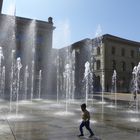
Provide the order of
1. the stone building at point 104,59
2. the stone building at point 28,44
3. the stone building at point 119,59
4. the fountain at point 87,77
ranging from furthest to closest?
the stone building at point 119,59, the stone building at point 104,59, the fountain at point 87,77, the stone building at point 28,44

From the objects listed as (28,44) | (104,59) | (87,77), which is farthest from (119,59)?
(28,44)

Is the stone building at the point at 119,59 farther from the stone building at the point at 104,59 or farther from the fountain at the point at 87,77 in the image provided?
the fountain at the point at 87,77

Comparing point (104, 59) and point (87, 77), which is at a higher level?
point (104, 59)

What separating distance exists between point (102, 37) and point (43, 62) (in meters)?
15.2

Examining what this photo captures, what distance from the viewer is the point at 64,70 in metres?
65.4

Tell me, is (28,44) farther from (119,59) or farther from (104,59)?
(119,59)

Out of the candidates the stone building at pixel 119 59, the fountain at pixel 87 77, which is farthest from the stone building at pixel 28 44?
the stone building at pixel 119 59

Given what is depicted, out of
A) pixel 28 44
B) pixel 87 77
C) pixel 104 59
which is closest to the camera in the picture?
pixel 28 44

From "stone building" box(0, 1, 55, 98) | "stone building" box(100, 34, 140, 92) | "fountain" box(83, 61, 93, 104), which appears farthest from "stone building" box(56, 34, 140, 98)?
"stone building" box(0, 1, 55, 98)

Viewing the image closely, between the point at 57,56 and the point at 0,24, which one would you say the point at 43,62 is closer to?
the point at 57,56

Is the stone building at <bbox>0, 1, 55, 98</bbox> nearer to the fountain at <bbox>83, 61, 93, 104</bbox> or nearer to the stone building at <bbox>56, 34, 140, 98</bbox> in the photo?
the stone building at <bbox>56, 34, 140, 98</bbox>

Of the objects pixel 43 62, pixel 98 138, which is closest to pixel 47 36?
pixel 43 62

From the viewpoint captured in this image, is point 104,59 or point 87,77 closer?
point 104,59

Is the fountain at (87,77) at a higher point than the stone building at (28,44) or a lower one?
lower
